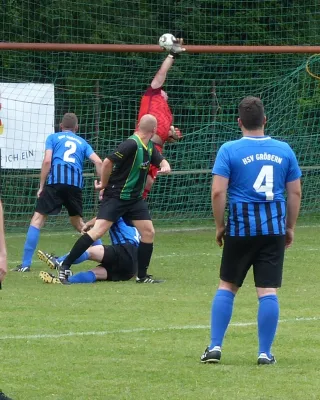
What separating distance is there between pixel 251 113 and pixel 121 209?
455 centimetres

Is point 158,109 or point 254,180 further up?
point 254,180

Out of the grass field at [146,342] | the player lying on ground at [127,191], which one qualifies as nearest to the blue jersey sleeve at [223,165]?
the grass field at [146,342]

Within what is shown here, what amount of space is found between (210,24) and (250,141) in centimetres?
1382

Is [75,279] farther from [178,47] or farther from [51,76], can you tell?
[51,76]

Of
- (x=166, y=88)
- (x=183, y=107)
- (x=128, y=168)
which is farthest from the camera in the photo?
(x=166, y=88)

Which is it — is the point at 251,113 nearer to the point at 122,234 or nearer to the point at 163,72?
the point at 122,234

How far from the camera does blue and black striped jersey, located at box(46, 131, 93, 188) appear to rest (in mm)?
13320

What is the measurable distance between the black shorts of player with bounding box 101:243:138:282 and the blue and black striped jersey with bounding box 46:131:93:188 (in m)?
1.59

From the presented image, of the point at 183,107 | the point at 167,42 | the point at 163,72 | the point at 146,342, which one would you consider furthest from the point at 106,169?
the point at 183,107

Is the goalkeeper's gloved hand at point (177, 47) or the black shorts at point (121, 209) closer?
the black shorts at point (121, 209)

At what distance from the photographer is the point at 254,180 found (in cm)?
737

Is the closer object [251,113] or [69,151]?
[251,113]

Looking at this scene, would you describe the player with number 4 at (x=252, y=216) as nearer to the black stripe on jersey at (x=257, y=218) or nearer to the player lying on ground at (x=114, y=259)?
the black stripe on jersey at (x=257, y=218)

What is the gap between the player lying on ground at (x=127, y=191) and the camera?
11.6 m
